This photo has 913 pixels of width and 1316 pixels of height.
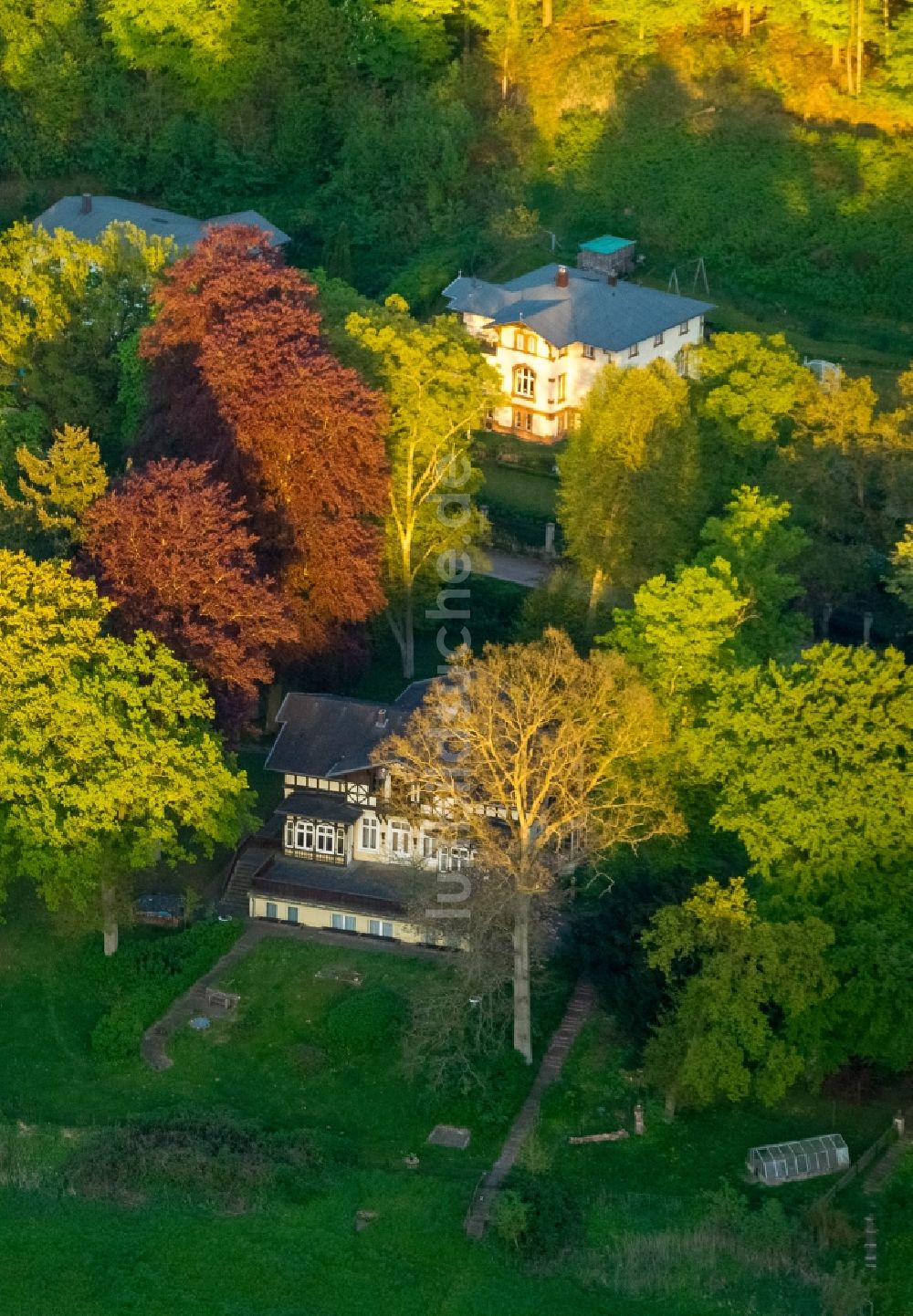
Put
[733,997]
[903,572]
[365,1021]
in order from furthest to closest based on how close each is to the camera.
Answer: [903,572] < [365,1021] < [733,997]

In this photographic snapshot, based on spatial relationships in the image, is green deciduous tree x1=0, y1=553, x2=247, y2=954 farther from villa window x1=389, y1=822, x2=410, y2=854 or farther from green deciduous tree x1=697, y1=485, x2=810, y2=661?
green deciduous tree x1=697, y1=485, x2=810, y2=661

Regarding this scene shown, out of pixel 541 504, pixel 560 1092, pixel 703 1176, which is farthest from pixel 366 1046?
pixel 541 504

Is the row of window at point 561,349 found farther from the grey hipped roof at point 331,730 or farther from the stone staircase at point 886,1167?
the stone staircase at point 886,1167

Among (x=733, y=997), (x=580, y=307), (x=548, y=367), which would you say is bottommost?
(x=733, y=997)

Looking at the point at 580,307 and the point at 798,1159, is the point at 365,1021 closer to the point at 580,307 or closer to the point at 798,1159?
the point at 798,1159

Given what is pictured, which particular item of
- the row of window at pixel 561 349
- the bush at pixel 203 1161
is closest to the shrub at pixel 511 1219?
the bush at pixel 203 1161

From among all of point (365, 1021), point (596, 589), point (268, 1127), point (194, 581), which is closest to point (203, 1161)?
point (268, 1127)

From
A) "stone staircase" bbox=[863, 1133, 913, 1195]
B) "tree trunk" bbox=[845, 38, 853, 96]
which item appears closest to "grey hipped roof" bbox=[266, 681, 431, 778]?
"stone staircase" bbox=[863, 1133, 913, 1195]
